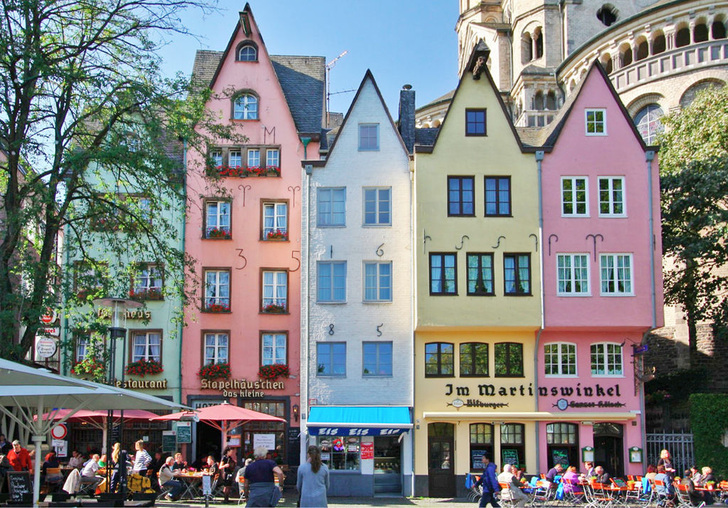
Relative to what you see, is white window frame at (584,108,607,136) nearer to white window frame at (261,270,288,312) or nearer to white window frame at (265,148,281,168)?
white window frame at (265,148,281,168)

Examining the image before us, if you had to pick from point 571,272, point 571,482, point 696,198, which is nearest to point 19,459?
point 571,482

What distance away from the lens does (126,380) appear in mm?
37062

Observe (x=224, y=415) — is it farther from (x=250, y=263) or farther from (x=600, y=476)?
(x=600, y=476)

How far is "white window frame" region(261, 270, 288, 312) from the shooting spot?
37.6m

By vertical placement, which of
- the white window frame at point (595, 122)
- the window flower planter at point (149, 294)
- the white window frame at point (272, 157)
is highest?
the white window frame at point (595, 122)

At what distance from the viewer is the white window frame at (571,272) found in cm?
3456

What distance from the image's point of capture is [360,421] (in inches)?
1323

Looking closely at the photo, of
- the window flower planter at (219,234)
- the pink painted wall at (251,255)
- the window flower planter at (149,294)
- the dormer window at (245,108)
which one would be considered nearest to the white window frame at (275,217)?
the pink painted wall at (251,255)

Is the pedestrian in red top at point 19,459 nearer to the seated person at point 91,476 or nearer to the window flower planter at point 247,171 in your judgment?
the seated person at point 91,476

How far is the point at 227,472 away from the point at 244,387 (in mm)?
5870

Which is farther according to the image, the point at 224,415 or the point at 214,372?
the point at 214,372

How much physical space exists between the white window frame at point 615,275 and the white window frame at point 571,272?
0.51 m

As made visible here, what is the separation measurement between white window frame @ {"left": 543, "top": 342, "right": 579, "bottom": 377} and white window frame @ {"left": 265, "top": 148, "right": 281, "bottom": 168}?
13.2 meters

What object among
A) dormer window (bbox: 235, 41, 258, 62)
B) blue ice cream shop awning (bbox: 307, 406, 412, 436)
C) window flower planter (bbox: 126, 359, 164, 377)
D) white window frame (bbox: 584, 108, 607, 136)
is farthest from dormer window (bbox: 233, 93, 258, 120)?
white window frame (bbox: 584, 108, 607, 136)
